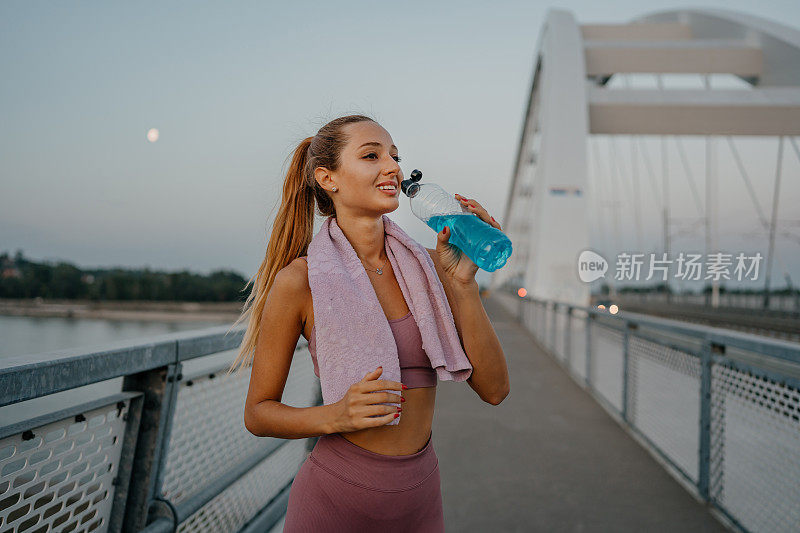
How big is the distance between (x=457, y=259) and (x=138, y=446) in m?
1.14

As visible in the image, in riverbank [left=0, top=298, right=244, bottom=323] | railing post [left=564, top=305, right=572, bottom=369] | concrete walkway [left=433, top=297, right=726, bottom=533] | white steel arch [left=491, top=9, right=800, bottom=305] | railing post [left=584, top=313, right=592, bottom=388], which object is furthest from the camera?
white steel arch [left=491, top=9, right=800, bottom=305]

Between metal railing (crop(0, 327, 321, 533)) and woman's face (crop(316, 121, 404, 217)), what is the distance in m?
0.73

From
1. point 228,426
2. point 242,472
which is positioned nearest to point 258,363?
point 228,426

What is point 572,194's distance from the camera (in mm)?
16938

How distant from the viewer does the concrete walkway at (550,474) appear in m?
2.81

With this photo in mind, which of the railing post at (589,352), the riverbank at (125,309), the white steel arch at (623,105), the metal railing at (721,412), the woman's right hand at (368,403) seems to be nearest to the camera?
the woman's right hand at (368,403)

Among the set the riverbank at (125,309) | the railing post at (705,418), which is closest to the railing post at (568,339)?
the railing post at (705,418)

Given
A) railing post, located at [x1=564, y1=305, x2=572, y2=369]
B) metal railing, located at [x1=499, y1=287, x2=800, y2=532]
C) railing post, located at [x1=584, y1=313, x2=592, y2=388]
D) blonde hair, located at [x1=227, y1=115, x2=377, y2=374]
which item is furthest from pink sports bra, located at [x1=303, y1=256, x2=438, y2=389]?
railing post, located at [x1=564, y1=305, x2=572, y2=369]

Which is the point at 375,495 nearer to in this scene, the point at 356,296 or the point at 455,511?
the point at 356,296

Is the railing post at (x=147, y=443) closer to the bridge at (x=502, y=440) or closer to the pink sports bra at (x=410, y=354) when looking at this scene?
the bridge at (x=502, y=440)

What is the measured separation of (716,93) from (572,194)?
16.3ft

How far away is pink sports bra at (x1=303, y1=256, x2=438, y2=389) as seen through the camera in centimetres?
123

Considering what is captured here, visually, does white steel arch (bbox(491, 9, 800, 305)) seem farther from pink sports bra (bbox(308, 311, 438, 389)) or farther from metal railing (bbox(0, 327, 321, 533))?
pink sports bra (bbox(308, 311, 438, 389))

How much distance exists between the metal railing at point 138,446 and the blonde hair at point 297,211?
0.37 meters
